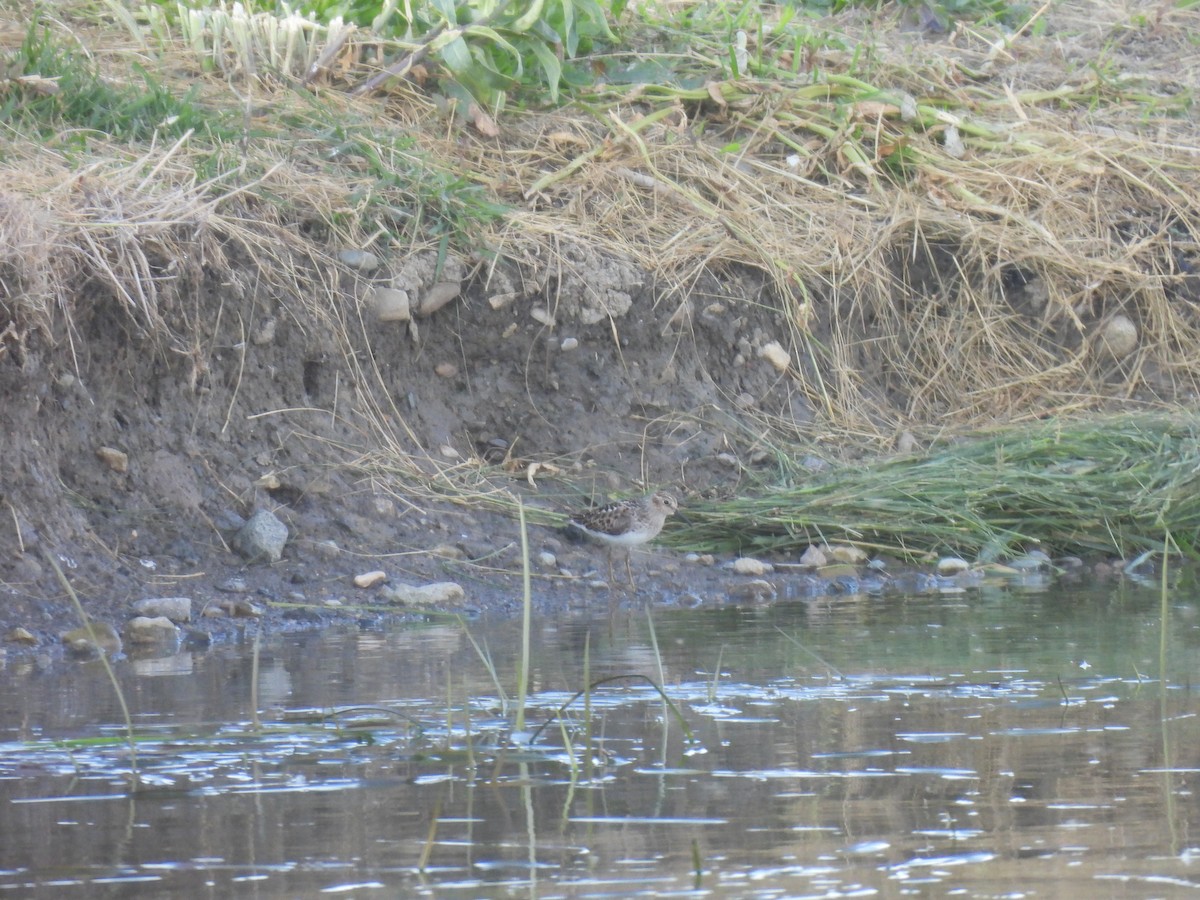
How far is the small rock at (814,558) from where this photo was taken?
6.94m

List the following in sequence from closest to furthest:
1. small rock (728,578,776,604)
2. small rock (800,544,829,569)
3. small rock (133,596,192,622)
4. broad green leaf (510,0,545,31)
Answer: small rock (133,596,192,622) < small rock (728,578,776,604) < small rock (800,544,829,569) < broad green leaf (510,0,545,31)

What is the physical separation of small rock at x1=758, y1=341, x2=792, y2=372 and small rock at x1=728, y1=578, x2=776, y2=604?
169cm

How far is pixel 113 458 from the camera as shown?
6.28 metres

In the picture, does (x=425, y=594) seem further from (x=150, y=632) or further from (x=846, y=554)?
(x=846, y=554)

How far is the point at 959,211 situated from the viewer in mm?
8719

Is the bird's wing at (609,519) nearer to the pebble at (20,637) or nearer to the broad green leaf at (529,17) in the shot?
the pebble at (20,637)

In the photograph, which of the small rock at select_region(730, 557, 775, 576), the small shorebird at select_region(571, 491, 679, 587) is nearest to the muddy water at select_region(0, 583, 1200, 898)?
the small shorebird at select_region(571, 491, 679, 587)

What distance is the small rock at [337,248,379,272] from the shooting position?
23.2 feet

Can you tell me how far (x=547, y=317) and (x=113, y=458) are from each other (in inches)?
81.4

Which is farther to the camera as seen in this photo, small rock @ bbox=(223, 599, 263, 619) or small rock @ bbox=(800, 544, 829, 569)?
small rock @ bbox=(800, 544, 829, 569)

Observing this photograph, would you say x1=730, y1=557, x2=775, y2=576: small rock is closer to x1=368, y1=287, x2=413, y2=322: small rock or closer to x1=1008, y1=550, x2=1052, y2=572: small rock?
x1=1008, y1=550, x2=1052, y2=572: small rock

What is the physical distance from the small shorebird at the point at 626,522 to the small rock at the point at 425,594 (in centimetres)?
70

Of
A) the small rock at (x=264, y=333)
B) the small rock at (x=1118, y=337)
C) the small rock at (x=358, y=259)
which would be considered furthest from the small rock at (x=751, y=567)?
the small rock at (x=1118, y=337)

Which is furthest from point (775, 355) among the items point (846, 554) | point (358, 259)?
point (358, 259)
